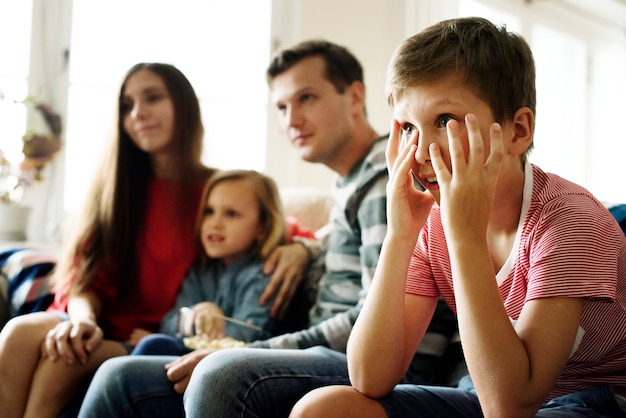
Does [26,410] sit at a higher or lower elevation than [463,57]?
lower

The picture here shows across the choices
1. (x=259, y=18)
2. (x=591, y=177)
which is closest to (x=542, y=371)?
(x=259, y=18)

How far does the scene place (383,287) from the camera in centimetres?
106

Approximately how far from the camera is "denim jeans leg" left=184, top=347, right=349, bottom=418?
107 centimetres

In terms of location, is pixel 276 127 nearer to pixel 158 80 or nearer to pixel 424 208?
pixel 158 80

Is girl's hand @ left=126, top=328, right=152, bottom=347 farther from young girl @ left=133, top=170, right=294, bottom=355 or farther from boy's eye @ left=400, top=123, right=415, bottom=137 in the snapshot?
boy's eye @ left=400, top=123, right=415, bottom=137

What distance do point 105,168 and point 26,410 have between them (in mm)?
664

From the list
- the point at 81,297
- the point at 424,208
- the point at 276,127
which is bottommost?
the point at 81,297

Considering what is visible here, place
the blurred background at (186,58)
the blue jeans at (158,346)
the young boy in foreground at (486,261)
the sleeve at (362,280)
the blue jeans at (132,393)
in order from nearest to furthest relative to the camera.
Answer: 1. the young boy in foreground at (486,261)
2. the blue jeans at (132,393)
3. the sleeve at (362,280)
4. the blue jeans at (158,346)
5. the blurred background at (186,58)

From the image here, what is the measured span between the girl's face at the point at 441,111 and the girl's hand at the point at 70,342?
843 millimetres

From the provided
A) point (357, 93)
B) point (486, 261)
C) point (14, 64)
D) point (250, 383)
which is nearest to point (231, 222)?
point (357, 93)

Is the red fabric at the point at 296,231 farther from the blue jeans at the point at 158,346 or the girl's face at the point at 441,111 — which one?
the girl's face at the point at 441,111

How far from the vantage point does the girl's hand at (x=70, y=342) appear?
4.82 feet

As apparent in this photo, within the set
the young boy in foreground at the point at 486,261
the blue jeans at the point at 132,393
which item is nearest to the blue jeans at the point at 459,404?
the young boy in foreground at the point at 486,261

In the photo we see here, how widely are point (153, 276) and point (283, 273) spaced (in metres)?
0.36
